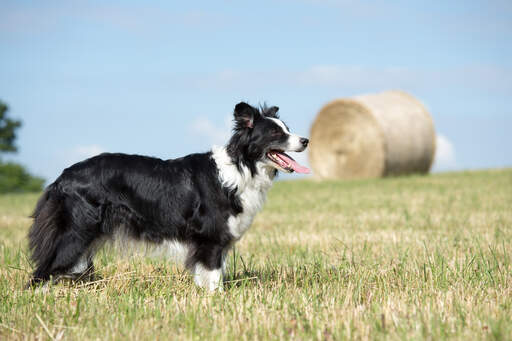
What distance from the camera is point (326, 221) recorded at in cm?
917

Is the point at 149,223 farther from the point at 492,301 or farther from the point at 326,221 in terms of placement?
the point at 326,221

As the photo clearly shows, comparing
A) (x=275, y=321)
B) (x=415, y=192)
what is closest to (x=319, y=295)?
(x=275, y=321)

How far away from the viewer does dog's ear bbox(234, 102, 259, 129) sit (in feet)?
14.9

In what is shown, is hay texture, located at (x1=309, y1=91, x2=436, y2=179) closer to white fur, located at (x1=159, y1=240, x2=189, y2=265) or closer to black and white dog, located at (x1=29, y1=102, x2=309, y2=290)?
black and white dog, located at (x1=29, y1=102, x2=309, y2=290)

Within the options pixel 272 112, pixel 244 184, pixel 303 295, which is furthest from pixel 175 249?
pixel 272 112

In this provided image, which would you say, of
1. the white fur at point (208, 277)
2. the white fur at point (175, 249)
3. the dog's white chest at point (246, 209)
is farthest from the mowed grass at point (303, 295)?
the dog's white chest at point (246, 209)

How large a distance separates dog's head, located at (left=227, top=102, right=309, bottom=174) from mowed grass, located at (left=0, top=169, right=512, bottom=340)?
3.09 ft

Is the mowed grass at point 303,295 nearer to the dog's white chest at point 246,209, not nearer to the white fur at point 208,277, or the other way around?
the white fur at point 208,277

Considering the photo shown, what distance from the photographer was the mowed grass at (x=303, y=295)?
3.47 meters

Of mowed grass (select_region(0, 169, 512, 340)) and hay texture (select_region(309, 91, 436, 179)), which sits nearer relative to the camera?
mowed grass (select_region(0, 169, 512, 340))

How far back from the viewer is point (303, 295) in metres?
4.15

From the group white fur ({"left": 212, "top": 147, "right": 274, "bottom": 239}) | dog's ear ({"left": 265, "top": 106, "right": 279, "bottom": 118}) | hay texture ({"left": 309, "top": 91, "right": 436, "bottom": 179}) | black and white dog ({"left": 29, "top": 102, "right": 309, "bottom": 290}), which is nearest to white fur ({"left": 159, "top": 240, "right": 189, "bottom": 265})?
black and white dog ({"left": 29, "top": 102, "right": 309, "bottom": 290})

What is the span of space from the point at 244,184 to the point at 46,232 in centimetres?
164

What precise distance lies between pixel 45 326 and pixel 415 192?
1113 centimetres
